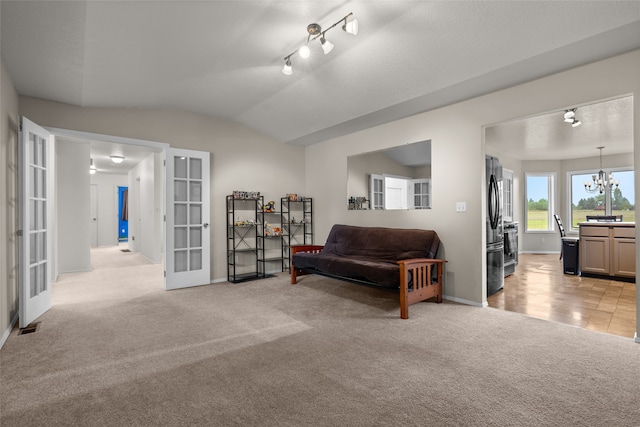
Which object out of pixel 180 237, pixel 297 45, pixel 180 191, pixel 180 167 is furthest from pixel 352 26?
pixel 180 237

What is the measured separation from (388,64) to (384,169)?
1683 millimetres

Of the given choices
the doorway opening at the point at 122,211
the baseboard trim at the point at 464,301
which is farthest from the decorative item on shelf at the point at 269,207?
the doorway opening at the point at 122,211

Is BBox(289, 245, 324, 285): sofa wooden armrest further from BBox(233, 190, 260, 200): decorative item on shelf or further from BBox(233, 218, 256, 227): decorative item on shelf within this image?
BBox(233, 190, 260, 200): decorative item on shelf

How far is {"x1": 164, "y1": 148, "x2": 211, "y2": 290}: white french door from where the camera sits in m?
4.45

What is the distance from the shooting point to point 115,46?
275 centimetres

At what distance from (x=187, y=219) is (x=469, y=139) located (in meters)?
3.78

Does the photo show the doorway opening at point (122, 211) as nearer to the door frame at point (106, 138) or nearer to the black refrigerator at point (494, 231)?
the door frame at point (106, 138)

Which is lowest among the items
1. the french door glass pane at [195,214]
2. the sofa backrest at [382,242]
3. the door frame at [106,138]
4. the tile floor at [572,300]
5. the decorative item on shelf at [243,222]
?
the tile floor at [572,300]

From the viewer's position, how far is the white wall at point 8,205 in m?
2.68

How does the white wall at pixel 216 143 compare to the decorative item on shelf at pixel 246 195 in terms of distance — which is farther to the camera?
the decorative item on shelf at pixel 246 195

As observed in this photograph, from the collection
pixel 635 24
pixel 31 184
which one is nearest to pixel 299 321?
pixel 31 184

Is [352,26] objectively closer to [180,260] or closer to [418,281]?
[418,281]

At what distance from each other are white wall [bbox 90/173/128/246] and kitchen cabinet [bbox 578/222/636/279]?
1175 centimetres

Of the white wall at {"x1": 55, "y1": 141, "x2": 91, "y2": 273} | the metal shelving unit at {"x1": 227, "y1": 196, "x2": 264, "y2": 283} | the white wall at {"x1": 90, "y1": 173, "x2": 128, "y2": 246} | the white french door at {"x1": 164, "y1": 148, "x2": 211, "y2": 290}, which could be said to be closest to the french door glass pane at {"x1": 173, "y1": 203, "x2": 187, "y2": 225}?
the white french door at {"x1": 164, "y1": 148, "x2": 211, "y2": 290}
